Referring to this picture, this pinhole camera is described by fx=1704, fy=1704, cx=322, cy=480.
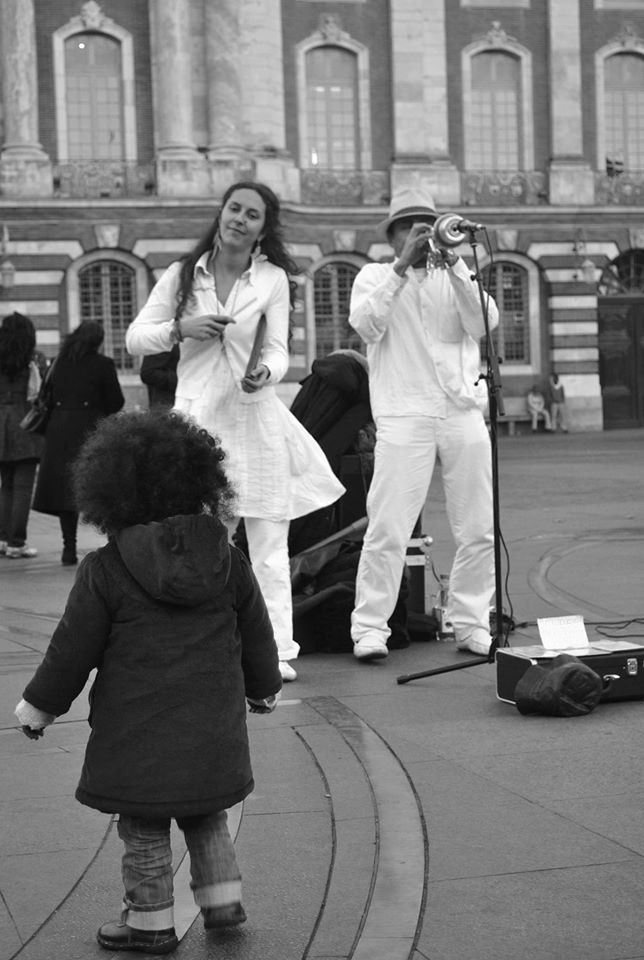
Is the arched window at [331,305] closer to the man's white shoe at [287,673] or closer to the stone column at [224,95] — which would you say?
the stone column at [224,95]

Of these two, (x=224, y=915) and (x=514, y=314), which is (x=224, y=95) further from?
(x=224, y=915)

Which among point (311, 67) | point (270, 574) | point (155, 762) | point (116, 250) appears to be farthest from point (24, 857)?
point (311, 67)

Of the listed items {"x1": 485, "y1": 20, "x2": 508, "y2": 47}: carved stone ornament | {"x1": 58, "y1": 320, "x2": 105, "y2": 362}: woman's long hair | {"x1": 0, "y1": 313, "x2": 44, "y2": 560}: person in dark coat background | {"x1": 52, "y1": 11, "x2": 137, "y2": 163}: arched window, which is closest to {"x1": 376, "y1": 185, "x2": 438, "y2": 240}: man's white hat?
{"x1": 58, "y1": 320, "x2": 105, "y2": 362}: woman's long hair

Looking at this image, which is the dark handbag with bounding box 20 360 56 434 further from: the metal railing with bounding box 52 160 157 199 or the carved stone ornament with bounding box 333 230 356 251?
the carved stone ornament with bounding box 333 230 356 251

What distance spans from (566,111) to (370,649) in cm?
3385

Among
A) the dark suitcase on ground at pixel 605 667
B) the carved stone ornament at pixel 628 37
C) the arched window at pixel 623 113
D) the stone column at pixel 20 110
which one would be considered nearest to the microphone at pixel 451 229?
the dark suitcase on ground at pixel 605 667

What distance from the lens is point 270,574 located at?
7.29 meters

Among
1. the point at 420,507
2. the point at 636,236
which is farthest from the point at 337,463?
the point at 636,236

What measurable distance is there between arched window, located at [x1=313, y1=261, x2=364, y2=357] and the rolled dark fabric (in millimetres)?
32511

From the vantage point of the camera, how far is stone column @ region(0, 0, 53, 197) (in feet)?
119

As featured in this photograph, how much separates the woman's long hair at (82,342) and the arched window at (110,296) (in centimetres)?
2434

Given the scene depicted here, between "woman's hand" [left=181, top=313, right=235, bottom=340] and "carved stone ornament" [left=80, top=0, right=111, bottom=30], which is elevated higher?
"carved stone ornament" [left=80, top=0, right=111, bottom=30]

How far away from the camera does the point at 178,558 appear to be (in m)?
3.88

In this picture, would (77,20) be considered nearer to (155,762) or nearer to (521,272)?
(521,272)
